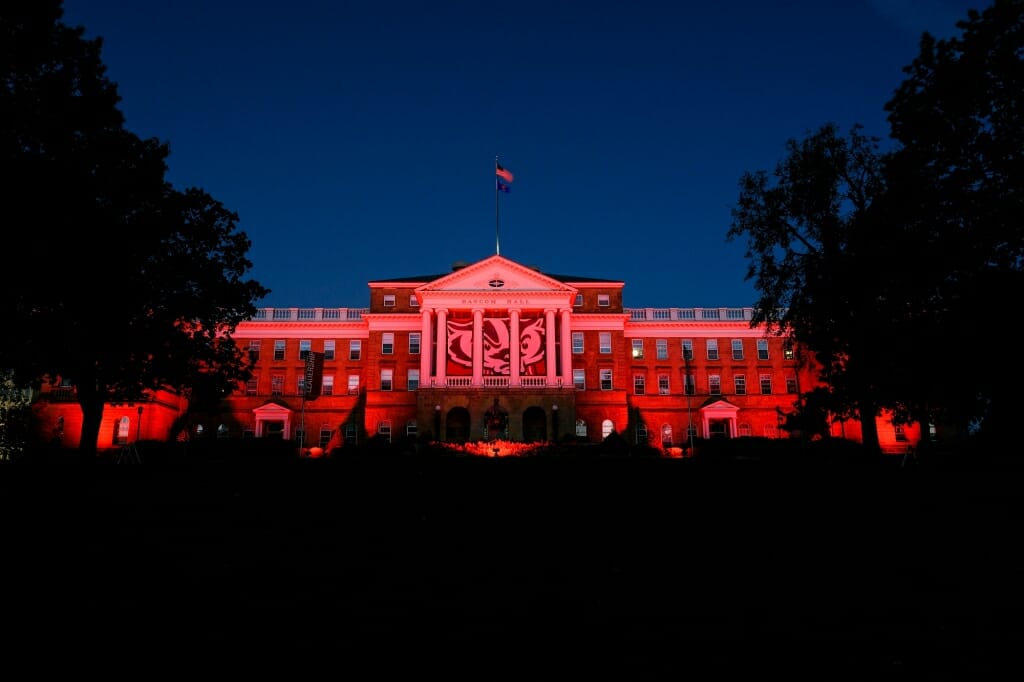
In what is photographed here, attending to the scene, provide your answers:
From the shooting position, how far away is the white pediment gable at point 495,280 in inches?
2263

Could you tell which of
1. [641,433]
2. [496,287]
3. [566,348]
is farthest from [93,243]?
[641,433]

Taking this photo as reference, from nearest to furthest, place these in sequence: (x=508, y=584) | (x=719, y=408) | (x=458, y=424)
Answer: (x=508, y=584)
(x=458, y=424)
(x=719, y=408)

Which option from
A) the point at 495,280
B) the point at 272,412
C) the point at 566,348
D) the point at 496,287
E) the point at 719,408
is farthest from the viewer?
the point at 719,408

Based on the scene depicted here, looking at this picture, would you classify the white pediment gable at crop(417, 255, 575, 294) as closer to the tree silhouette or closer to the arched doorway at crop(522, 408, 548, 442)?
the arched doorway at crop(522, 408, 548, 442)

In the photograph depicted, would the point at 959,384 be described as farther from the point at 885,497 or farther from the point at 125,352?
the point at 125,352

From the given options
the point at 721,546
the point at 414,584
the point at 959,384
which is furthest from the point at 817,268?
the point at 414,584

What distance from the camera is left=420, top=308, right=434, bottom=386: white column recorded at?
56.2 metres

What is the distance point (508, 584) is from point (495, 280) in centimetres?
5003

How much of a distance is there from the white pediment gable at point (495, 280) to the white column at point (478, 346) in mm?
2217

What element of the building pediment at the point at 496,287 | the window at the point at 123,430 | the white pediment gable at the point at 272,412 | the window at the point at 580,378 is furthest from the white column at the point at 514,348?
the window at the point at 123,430

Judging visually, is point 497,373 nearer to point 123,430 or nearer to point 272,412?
point 272,412

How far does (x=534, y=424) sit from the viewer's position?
5794 centimetres

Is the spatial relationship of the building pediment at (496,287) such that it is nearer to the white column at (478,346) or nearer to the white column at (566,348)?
the white column at (478,346)

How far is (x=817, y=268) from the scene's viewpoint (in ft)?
86.7
